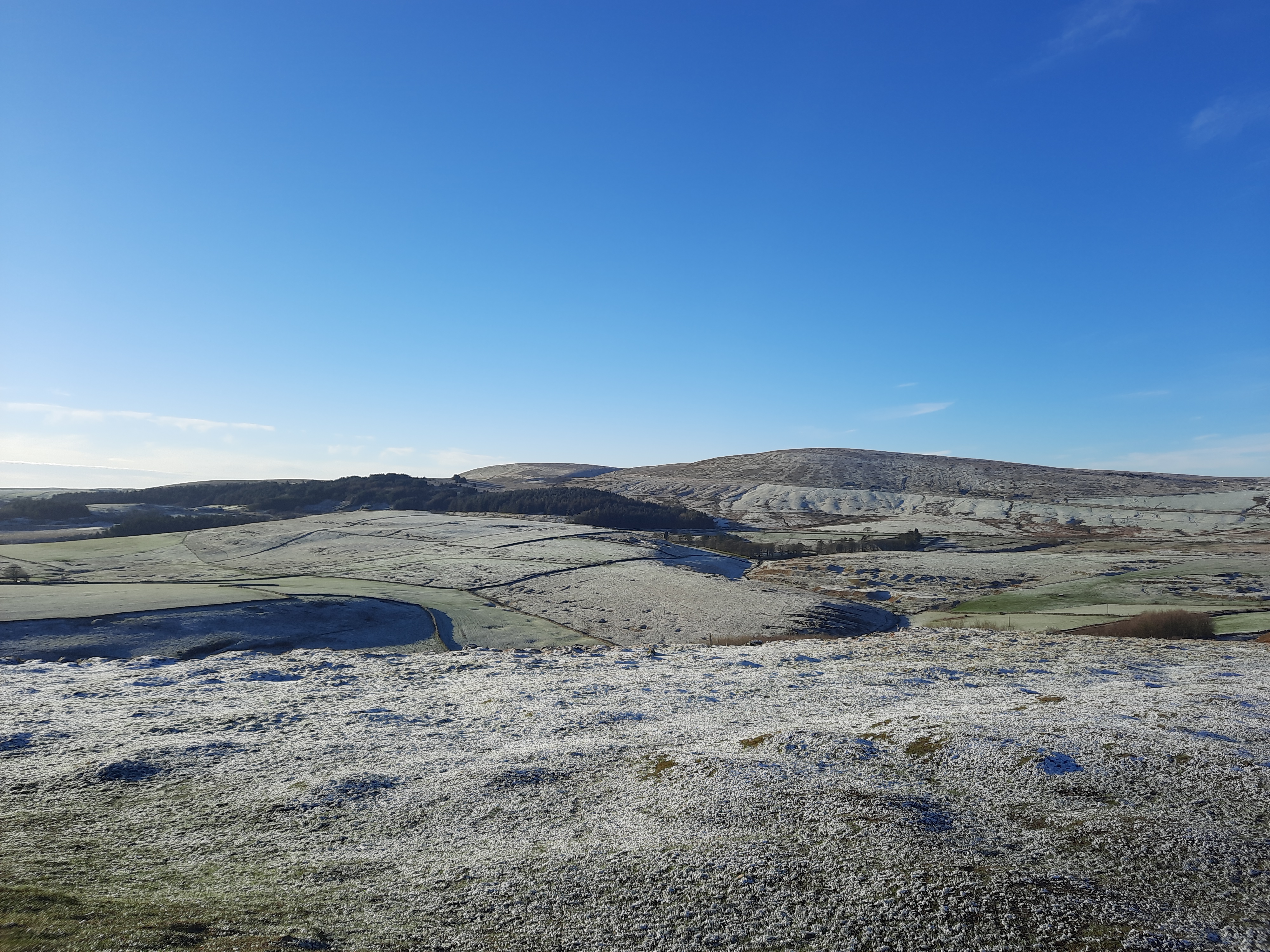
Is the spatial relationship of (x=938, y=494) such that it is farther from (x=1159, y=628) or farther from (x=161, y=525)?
(x=161, y=525)

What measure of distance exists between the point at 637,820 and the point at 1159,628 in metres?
29.3

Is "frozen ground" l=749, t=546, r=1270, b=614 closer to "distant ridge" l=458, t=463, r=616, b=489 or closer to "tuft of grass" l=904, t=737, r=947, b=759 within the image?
"tuft of grass" l=904, t=737, r=947, b=759

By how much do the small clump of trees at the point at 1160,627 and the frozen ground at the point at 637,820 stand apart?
14444mm

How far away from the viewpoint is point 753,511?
378 ft

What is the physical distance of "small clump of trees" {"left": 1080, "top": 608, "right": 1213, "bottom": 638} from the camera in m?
28.1

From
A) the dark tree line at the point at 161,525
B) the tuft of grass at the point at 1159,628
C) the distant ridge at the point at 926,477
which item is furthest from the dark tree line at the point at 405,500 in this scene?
the tuft of grass at the point at 1159,628

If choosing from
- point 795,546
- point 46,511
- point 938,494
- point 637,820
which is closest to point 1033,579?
point 795,546

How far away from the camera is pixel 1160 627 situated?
28.7 meters

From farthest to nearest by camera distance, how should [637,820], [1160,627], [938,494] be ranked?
[938,494] → [1160,627] → [637,820]

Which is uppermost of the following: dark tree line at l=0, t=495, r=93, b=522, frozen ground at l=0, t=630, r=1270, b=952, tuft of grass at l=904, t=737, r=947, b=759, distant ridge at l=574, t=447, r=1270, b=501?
distant ridge at l=574, t=447, r=1270, b=501

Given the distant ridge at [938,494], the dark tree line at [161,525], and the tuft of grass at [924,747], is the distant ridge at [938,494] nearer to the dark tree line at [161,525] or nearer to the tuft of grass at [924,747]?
the dark tree line at [161,525]

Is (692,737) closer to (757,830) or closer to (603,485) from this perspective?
(757,830)

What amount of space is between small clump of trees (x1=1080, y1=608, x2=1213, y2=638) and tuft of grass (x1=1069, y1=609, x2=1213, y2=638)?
0.5 inches

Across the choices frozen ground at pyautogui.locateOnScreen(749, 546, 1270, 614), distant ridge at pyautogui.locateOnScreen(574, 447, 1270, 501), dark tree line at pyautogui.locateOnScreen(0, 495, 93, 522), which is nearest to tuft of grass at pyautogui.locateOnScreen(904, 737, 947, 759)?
frozen ground at pyautogui.locateOnScreen(749, 546, 1270, 614)
